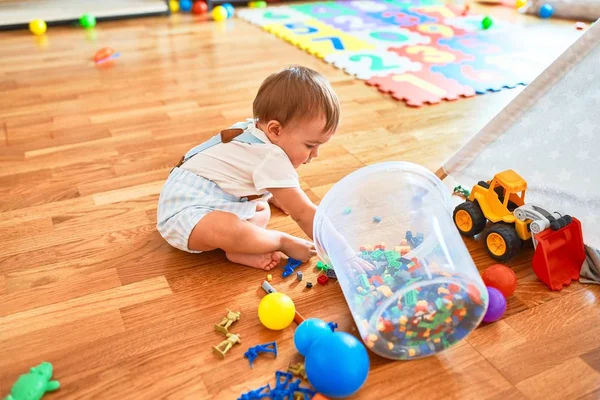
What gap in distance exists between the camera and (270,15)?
321 cm

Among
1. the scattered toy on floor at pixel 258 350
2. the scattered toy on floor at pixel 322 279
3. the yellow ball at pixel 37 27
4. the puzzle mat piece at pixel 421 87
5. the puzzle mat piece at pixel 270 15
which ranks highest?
→ the puzzle mat piece at pixel 421 87

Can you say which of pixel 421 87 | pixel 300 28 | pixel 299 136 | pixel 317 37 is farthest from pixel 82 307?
pixel 300 28

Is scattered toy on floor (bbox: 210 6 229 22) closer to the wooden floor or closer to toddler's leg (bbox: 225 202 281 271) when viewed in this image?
the wooden floor

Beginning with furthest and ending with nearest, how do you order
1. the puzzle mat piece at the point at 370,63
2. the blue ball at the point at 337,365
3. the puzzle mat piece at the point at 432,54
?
the puzzle mat piece at the point at 432,54 → the puzzle mat piece at the point at 370,63 → the blue ball at the point at 337,365

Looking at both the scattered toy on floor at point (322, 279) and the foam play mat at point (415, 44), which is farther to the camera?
the foam play mat at point (415, 44)

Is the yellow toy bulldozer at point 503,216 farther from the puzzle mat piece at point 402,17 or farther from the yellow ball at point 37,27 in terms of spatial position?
the yellow ball at point 37,27

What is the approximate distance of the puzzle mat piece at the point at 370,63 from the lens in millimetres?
2281

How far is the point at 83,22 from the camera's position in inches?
Result: 116

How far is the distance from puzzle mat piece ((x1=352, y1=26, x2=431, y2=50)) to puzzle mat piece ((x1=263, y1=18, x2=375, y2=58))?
2.0 inches

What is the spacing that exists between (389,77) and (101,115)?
3.58 feet

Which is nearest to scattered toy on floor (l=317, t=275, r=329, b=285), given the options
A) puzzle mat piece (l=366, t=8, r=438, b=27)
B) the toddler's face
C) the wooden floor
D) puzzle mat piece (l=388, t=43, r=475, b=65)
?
the wooden floor

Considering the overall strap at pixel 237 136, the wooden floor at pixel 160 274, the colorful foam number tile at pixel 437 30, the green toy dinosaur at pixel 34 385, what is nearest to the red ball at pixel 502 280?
the wooden floor at pixel 160 274

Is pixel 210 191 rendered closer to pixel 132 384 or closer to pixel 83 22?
pixel 132 384

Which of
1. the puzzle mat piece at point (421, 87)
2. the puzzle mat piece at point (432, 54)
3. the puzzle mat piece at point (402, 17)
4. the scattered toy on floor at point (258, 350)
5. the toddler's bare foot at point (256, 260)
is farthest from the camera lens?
the puzzle mat piece at point (402, 17)
